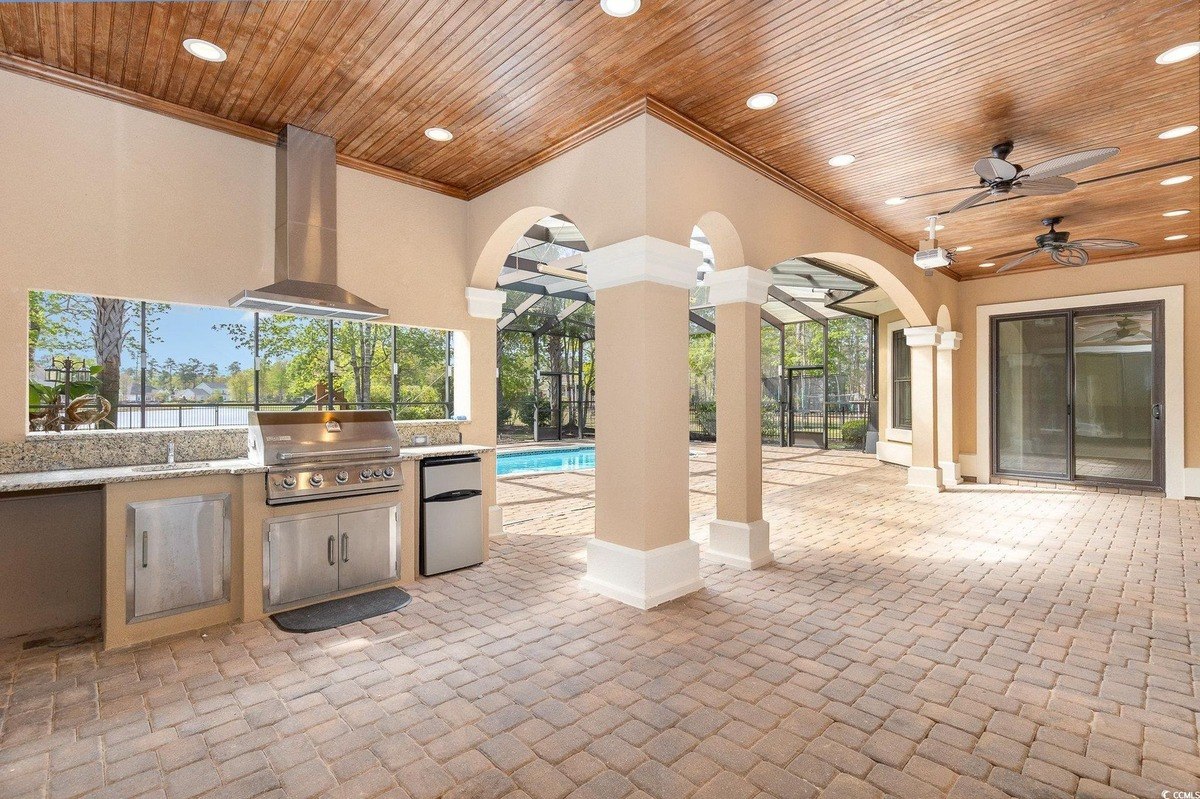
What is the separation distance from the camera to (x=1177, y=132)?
14.6 feet

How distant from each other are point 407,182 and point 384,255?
71cm

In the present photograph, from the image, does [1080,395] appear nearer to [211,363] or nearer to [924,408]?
[924,408]

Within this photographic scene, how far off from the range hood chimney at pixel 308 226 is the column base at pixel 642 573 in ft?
8.44

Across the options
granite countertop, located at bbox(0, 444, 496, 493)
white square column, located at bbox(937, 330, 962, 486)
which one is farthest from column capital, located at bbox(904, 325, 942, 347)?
granite countertop, located at bbox(0, 444, 496, 493)

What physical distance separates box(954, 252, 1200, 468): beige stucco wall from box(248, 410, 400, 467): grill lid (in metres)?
8.83

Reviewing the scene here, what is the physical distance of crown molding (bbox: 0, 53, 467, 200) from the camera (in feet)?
11.4

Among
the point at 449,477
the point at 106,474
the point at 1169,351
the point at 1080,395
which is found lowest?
the point at 449,477

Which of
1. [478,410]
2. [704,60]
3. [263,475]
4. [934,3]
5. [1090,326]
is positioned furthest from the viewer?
[1090,326]

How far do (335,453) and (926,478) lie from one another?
8.00 metres

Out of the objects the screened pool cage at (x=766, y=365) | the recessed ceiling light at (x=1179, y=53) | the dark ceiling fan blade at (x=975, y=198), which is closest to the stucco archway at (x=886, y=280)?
the dark ceiling fan blade at (x=975, y=198)

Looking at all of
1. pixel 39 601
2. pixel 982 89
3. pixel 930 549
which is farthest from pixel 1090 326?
pixel 39 601

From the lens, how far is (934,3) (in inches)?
118

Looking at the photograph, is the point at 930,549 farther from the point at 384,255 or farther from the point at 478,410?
the point at 384,255

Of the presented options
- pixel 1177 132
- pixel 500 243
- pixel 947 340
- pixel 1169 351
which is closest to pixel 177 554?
pixel 500 243
